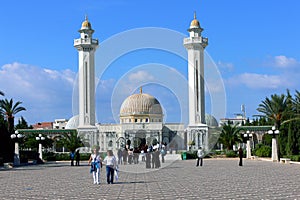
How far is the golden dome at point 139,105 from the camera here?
3273 inches

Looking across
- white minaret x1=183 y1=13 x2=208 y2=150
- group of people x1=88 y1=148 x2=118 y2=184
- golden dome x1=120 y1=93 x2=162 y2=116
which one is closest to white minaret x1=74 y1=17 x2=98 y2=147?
white minaret x1=183 y1=13 x2=208 y2=150

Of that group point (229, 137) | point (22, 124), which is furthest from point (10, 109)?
point (22, 124)

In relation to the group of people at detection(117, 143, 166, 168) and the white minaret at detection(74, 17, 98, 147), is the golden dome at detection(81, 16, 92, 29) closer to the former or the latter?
the white minaret at detection(74, 17, 98, 147)

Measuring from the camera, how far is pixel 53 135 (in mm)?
83875

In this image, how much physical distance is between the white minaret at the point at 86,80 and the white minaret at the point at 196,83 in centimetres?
1200

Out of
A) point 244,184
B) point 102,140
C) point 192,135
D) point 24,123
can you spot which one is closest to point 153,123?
point 102,140

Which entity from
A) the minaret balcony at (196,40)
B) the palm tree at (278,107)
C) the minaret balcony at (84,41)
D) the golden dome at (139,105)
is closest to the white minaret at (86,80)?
the minaret balcony at (84,41)

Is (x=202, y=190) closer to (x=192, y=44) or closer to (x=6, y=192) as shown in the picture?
(x=6, y=192)

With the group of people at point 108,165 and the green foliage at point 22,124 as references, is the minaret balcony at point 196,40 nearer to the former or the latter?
the green foliage at point 22,124

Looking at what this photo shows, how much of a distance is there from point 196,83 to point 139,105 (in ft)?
51.1

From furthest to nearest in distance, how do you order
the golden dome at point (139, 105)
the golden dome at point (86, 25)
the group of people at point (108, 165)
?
the golden dome at point (139, 105) → the golden dome at point (86, 25) → the group of people at point (108, 165)

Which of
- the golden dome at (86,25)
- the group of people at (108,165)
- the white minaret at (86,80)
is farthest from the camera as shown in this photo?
the golden dome at (86,25)

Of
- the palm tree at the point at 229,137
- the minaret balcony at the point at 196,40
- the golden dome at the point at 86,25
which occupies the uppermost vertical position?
the golden dome at the point at 86,25

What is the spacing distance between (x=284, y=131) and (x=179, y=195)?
88.3 ft
